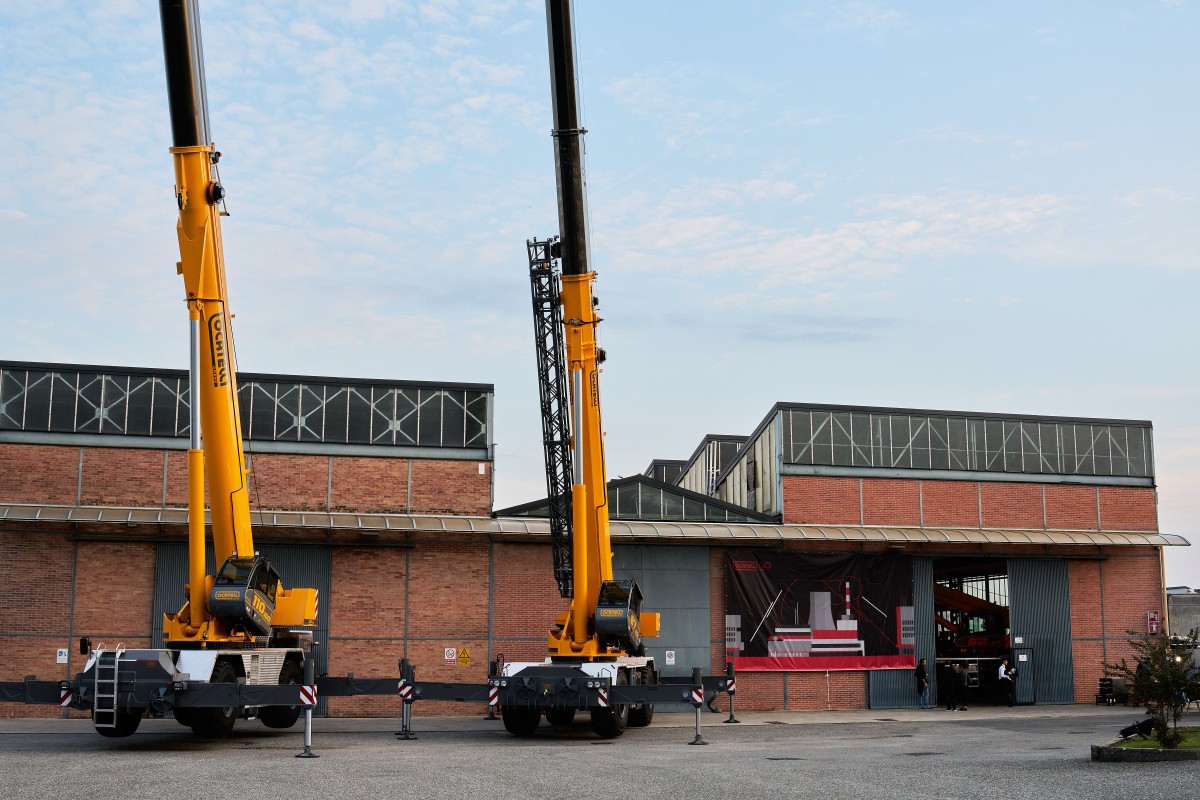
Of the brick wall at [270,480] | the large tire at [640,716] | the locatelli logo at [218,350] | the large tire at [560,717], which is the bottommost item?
the large tire at [640,716]

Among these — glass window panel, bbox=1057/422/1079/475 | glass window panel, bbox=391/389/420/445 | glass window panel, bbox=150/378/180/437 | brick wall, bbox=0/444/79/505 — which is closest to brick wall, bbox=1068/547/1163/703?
glass window panel, bbox=1057/422/1079/475

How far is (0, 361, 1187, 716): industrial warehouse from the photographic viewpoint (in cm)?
3072

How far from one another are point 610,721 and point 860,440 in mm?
15594

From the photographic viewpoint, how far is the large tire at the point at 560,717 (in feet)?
77.9

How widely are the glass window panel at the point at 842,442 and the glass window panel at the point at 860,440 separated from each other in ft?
0.29

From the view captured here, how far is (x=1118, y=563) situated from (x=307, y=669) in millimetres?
26126

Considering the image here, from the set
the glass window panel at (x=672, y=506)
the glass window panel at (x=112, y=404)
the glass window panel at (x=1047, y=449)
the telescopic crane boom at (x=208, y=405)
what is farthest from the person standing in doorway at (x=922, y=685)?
the glass window panel at (x=112, y=404)

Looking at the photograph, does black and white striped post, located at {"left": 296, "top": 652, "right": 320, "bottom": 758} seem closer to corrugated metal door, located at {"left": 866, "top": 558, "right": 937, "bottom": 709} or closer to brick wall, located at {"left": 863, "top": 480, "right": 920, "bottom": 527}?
corrugated metal door, located at {"left": 866, "top": 558, "right": 937, "bottom": 709}

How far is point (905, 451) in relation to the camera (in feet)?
119

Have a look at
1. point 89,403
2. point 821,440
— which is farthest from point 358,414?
point 821,440

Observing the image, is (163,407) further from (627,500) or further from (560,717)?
(560,717)

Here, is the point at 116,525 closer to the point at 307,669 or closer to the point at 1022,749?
the point at 307,669

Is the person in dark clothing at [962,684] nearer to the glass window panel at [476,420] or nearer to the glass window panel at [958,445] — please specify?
the glass window panel at [958,445]

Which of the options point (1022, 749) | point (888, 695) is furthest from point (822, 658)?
point (1022, 749)
